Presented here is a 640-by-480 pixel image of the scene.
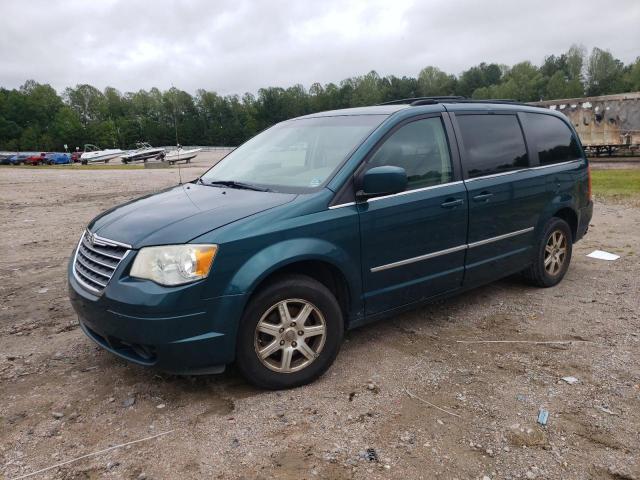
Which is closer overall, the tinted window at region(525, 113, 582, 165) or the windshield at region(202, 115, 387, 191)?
the windshield at region(202, 115, 387, 191)

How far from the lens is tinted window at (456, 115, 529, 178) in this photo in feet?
14.6

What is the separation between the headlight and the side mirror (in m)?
1.16

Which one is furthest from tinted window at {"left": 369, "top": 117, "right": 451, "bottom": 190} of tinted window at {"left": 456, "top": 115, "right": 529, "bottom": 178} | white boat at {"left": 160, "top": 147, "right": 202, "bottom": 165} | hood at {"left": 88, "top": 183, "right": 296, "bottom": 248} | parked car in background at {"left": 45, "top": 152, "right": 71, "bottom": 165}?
parked car in background at {"left": 45, "top": 152, "right": 71, "bottom": 165}

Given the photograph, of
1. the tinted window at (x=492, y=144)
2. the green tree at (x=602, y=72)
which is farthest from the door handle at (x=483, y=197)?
the green tree at (x=602, y=72)

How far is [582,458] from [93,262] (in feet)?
10.1

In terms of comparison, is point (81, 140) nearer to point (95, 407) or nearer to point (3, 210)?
point (3, 210)

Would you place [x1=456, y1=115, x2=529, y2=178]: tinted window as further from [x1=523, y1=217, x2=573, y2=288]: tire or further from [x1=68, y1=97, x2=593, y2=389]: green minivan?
[x1=523, y1=217, x2=573, y2=288]: tire

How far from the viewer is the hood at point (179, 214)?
10.3 feet

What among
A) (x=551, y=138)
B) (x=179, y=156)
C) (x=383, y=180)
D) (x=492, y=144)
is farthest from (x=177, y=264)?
(x=179, y=156)

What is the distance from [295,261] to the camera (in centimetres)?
328

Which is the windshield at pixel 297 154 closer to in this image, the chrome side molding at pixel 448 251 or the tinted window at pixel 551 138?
the chrome side molding at pixel 448 251

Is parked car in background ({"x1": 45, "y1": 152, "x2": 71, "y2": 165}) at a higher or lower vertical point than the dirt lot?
higher

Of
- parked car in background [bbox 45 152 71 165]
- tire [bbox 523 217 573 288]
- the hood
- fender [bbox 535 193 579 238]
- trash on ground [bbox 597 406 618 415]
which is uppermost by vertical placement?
parked car in background [bbox 45 152 71 165]

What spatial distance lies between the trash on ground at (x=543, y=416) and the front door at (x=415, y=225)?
125 cm
